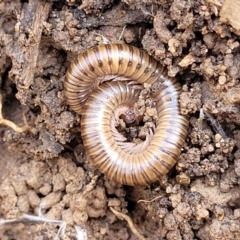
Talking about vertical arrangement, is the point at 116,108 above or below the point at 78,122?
above

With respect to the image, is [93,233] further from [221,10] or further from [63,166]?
[221,10]

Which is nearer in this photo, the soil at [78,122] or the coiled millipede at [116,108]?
the soil at [78,122]

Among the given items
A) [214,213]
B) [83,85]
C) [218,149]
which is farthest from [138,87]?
[214,213]

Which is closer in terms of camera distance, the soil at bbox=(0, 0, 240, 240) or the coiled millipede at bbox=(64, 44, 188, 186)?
the soil at bbox=(0, 0, 240, 240)
